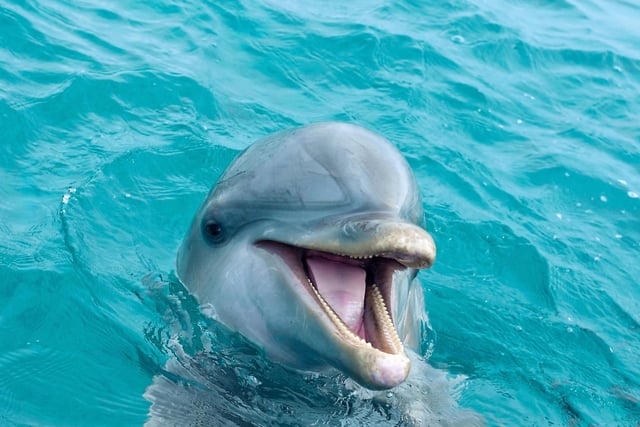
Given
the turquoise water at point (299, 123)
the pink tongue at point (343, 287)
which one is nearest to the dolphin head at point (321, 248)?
the pink tongue at point (343, 287)

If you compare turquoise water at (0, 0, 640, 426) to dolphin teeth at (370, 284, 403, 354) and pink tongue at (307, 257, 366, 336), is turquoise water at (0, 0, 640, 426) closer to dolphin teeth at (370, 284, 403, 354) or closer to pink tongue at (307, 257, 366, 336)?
pink tongue at (307, 257, 366, 336)

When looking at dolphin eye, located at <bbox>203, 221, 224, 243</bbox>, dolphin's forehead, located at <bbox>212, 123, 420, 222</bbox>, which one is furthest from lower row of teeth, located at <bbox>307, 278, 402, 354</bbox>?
dolphin eye, located at <bbox>203, 221, 224, 243</bbox>

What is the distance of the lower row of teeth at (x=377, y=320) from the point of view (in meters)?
4.36

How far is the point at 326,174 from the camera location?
4.78 m

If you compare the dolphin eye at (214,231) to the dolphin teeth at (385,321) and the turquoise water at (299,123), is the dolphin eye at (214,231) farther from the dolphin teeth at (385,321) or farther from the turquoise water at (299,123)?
the dolphin teeth at (385,321)

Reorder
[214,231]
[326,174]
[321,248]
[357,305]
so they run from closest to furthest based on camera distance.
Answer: [321,248] → [357,305] → [326,174] → [214,231]

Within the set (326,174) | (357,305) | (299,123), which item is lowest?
(299,123)

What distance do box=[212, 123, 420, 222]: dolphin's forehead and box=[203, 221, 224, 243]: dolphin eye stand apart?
0.17 metres

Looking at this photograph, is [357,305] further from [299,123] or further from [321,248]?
[299,123]

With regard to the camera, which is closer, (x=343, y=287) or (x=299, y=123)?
(x=343, y=287)

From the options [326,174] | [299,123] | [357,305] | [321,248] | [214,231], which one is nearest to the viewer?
[321,248]

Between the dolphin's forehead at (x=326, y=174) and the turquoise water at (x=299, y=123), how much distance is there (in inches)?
43.2

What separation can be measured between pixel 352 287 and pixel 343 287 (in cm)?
5

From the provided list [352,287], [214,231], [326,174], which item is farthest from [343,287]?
[214,231]
